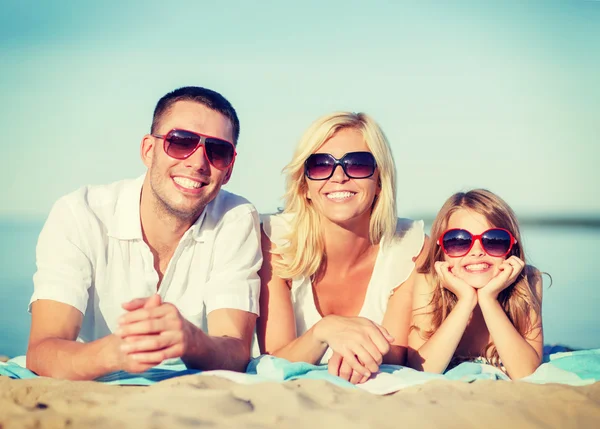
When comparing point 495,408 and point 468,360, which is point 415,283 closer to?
point 468,360

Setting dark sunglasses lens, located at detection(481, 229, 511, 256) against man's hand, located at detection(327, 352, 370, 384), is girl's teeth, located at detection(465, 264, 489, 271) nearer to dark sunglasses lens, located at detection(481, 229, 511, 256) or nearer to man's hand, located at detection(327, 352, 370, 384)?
dark sunglasses lens, located at detection(481, 229, 511, 256)

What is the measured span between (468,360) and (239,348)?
5.03 ft

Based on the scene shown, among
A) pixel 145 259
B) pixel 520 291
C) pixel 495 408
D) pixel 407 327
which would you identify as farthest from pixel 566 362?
pixel 145 259

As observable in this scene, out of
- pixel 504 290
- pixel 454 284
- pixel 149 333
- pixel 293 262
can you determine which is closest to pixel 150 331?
pixel 149 333

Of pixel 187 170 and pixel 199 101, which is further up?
pixel 199 101

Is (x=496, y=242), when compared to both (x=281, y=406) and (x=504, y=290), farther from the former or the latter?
(x=281, y=406)

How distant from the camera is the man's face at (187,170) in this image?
3941 mm

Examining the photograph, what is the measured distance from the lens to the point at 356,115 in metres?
4.44

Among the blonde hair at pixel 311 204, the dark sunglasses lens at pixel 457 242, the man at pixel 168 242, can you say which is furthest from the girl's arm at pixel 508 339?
the man at pixel 168 242

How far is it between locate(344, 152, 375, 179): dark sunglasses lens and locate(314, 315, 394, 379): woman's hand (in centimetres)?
116

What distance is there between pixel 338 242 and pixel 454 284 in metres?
0.91

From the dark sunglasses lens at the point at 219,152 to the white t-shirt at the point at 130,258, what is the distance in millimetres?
367

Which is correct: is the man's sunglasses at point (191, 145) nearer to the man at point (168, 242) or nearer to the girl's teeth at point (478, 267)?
the man at point (168, 242)

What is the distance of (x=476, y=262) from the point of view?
3998mm
